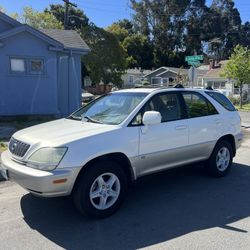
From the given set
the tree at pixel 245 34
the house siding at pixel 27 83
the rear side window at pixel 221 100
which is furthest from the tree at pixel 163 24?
the rear side window at pixel 221 100

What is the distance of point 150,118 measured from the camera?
18.1ft

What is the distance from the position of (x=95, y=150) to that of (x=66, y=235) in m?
1.10

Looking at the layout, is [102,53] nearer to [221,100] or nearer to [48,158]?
[221,100]

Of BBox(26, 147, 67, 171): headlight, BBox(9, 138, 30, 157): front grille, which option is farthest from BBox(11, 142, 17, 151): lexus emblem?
BBox(26, 147, 67, 171): headlight

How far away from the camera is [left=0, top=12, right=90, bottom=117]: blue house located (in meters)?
15.3

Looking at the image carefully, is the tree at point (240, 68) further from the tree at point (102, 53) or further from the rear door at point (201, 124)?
the rear door at point (201, 124)

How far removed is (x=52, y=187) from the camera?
4.68 meters

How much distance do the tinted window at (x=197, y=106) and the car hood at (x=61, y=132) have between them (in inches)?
68.9

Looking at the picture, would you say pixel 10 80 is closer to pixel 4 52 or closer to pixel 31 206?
pixel 4 52

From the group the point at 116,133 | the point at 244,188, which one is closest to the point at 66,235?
the point at 116,133

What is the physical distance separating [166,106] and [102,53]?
93.3 feet

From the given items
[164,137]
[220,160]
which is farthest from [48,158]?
[220,160]

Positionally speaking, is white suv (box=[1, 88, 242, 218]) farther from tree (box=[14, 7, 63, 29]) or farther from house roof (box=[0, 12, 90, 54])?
tree (box=[14, 7, 63, 29])

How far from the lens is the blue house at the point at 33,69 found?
50.2ft
